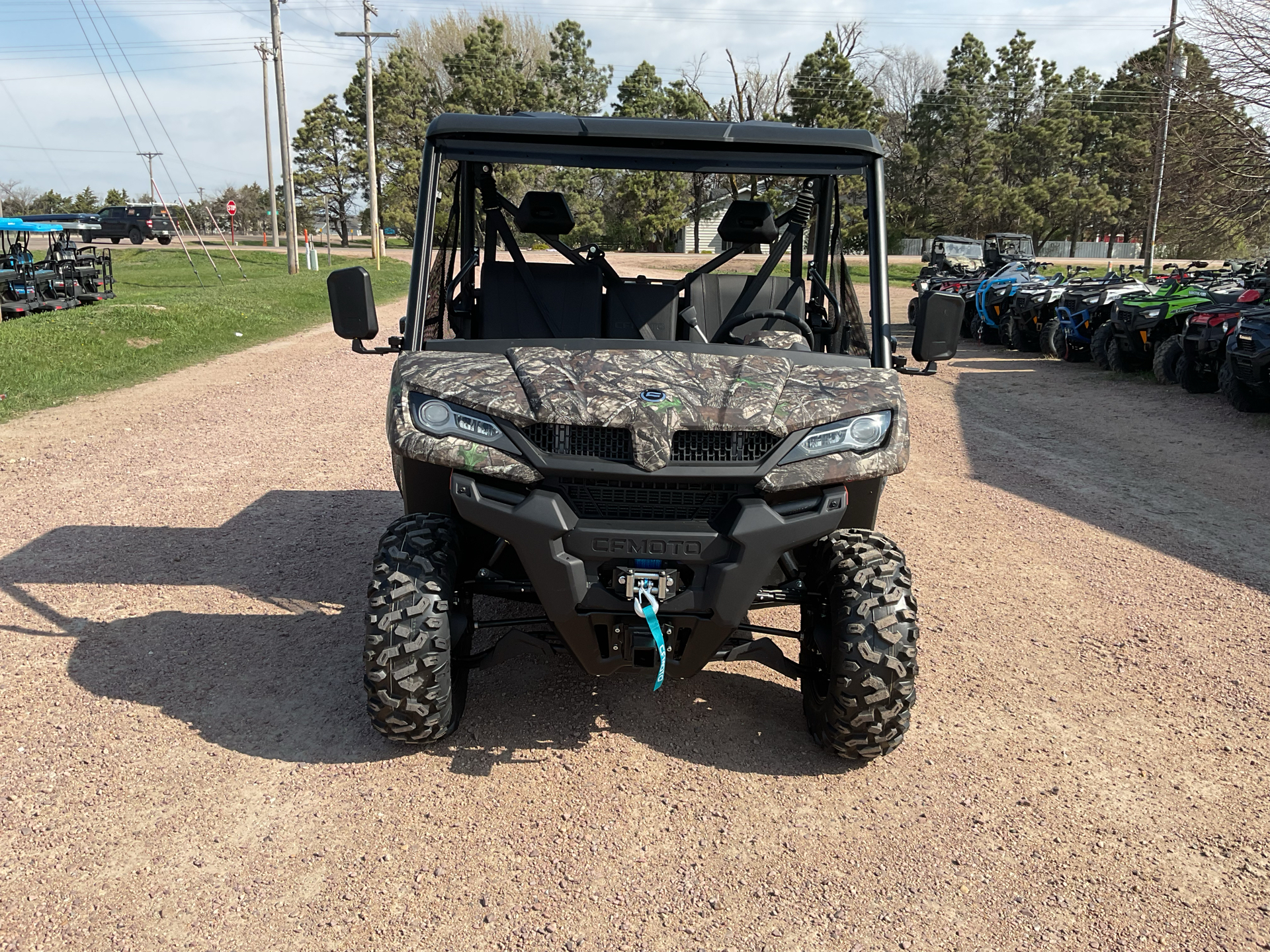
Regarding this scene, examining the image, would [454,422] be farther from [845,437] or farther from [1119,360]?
[1119,360]

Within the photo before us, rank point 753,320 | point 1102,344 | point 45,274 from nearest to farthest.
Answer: point 753,320, point 1102,344, point 45,274

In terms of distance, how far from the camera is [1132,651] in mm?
4676

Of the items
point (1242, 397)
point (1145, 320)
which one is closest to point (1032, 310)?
point (1145, 320)

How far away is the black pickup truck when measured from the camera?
149ft

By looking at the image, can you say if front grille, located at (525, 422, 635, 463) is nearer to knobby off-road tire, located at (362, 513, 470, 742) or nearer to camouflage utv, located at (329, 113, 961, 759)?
camouflage utv, located at (329, 113, 961, 759)

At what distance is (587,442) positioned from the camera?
3.19 metres

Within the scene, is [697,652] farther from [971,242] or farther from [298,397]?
[971,242]

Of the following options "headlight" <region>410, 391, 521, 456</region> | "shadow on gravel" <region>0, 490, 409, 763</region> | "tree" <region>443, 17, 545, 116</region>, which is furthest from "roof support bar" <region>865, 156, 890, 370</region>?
"tree" <region>443, 17, 545, 116</region>

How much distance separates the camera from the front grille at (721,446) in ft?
10.5

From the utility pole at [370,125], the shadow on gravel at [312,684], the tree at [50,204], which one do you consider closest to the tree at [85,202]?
the tree at [50,204]

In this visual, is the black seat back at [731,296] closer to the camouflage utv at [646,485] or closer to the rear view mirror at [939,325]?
the camouflage utv at [646,485]

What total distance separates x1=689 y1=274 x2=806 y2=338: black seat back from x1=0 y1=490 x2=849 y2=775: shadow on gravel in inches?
65.8

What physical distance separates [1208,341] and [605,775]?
424 inches

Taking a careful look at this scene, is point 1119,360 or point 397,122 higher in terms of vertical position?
point 397,122
